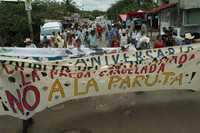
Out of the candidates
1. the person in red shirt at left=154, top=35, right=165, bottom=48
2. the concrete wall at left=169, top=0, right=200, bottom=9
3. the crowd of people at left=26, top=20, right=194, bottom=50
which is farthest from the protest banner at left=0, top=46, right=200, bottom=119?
the concrete wall at left=169, top=0, right=200, bottom=9

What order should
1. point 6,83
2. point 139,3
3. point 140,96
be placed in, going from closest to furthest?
1. point 6,83
2. point 140,96
3. point 139,3

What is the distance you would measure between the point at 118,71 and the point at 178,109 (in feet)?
4.86

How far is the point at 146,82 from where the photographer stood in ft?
26.7

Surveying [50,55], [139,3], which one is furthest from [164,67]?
[139,3]

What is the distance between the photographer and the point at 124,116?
8164 millimetres

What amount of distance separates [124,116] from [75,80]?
4.19ft

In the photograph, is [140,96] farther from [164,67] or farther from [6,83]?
[6,83]

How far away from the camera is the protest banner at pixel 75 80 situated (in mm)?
7387

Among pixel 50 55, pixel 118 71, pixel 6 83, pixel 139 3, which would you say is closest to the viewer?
pixel 6 83

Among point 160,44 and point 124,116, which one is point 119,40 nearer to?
point 160,44

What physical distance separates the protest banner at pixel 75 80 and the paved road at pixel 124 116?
52 centimetres

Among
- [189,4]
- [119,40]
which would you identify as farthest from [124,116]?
[189,4]

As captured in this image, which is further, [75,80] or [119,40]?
[119,40]

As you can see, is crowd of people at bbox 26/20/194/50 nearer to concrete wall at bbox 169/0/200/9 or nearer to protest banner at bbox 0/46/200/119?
protest banner at bbox 0/46/200/119
